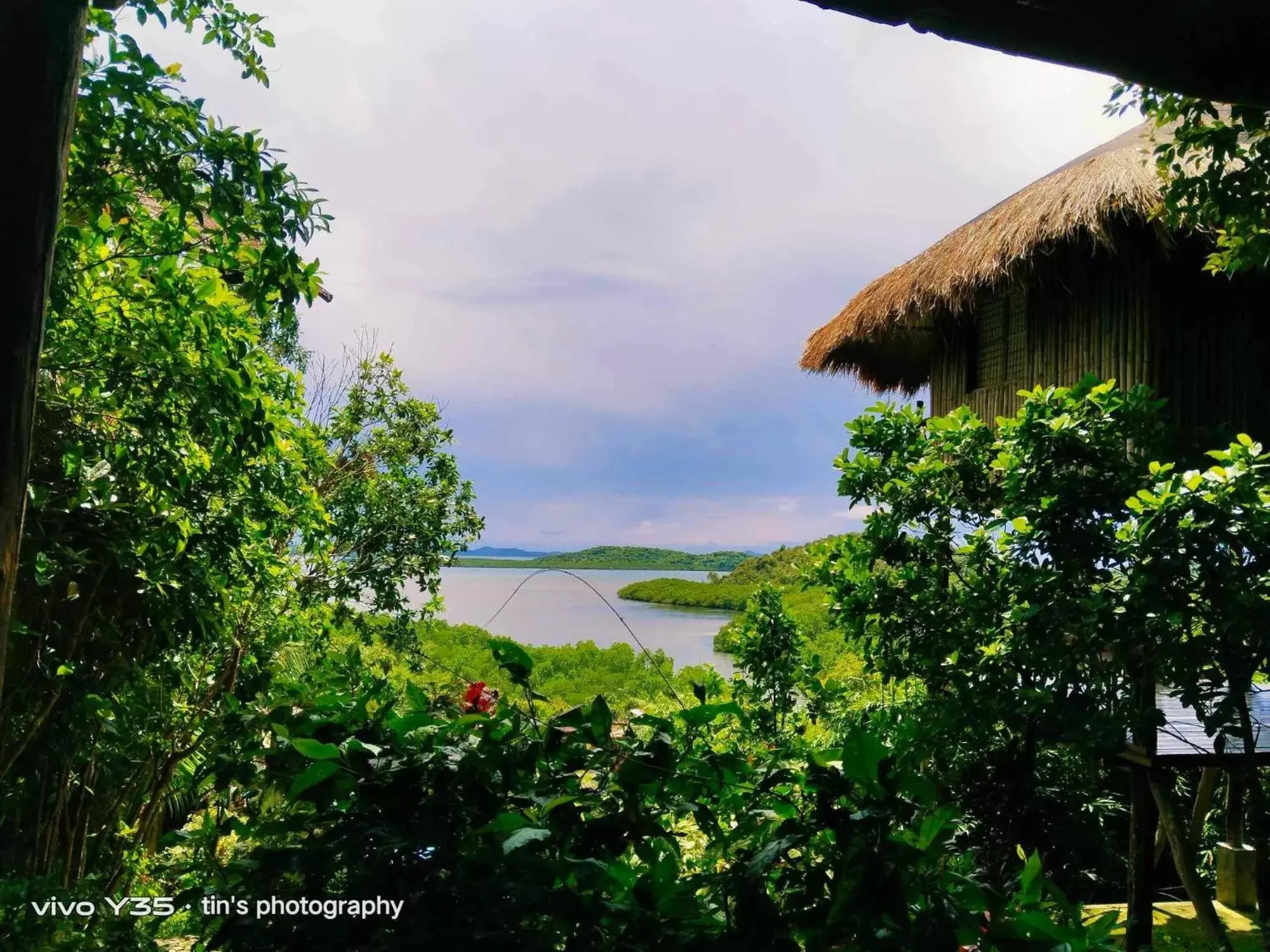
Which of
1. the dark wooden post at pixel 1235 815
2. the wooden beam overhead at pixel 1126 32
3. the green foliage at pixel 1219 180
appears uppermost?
the green foliage at pixel 1219 180

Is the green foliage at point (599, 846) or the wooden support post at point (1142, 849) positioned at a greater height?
the green foliage at point (599, 846)

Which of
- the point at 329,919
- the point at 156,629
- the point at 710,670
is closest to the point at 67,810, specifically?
the point at 156,629

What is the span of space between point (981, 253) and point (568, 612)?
2.79 m

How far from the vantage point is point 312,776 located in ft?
2.65

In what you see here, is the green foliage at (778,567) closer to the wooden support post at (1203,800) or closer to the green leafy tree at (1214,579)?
the green leafy tree at (1214,579)

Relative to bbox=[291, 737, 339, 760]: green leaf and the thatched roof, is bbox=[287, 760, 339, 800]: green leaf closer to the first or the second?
bbox=[291, 737, 339, 760]: green leaf

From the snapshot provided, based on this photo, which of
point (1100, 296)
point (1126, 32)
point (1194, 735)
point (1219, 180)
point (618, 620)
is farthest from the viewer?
point (1100, 296)

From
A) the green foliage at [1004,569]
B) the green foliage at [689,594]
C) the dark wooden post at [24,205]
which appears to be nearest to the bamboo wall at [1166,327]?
the green foliage at [1004,569]

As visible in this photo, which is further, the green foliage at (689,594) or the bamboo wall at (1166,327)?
the green foliage at (689,594)

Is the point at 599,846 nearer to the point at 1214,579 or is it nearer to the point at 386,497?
the point at 1214,579

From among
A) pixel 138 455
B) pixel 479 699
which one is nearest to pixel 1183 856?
pixel 479 699

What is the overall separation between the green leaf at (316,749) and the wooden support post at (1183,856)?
2.99 m

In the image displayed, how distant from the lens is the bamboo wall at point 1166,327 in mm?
4039

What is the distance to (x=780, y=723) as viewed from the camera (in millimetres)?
4246
